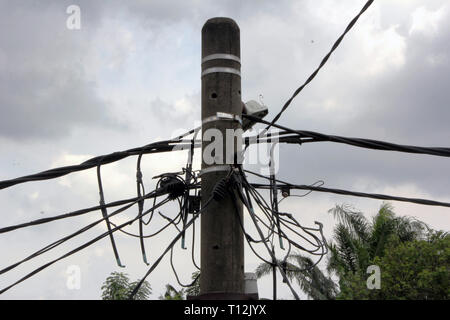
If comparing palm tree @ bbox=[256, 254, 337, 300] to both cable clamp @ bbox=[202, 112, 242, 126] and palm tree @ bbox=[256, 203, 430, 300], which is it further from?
cable clamp @ bbox=[202, 112, 242, 126]

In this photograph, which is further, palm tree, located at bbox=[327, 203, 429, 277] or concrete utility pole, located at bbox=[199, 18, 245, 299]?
palm tree, located at bbox=[327, 203, 429, 277]

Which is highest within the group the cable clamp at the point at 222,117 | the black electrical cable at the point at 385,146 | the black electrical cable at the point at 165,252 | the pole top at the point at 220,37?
the pole top at the point at 220,37

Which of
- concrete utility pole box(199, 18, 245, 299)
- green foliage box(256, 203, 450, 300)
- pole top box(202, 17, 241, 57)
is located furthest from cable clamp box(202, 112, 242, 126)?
green foliage box(256, 203, 450, 300)

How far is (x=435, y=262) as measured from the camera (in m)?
16.2

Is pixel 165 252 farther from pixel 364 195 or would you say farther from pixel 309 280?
pixel 309 280

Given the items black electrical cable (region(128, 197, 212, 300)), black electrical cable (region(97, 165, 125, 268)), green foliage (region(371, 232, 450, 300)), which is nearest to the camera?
black electrical cable (region(128, 197, 212, 300))

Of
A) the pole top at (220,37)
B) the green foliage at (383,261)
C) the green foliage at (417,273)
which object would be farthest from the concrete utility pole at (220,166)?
the green foliage at (417,273)

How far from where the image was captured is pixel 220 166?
4.73m

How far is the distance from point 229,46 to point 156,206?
1.60 metres

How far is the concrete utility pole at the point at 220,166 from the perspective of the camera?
4.48 metres

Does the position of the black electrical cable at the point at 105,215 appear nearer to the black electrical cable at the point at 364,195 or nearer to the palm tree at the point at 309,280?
the black electrical cable at the point at 364,195

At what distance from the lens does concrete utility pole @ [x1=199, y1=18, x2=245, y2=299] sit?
14.7ft

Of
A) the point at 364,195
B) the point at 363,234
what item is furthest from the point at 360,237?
the point at 364,195
